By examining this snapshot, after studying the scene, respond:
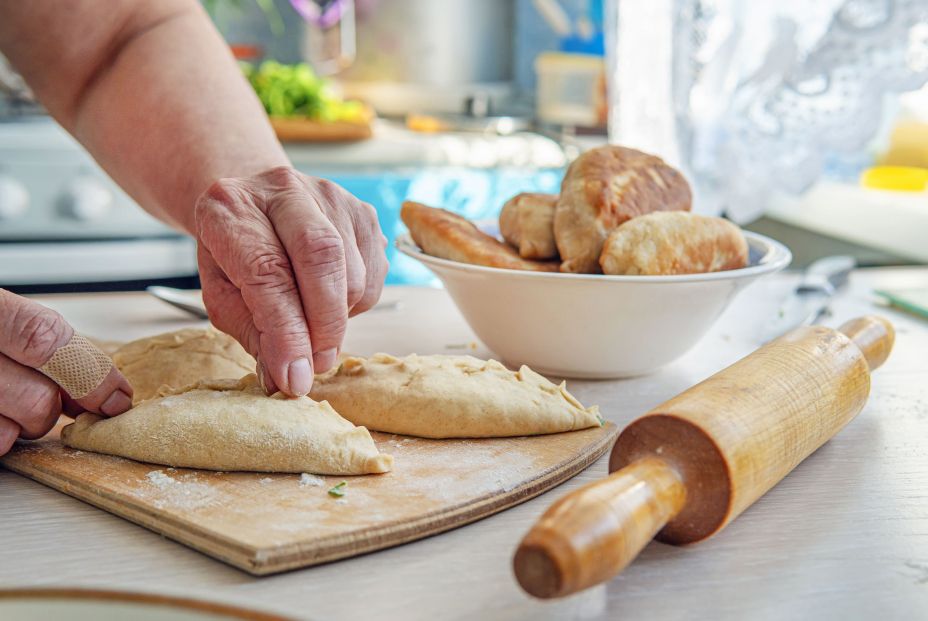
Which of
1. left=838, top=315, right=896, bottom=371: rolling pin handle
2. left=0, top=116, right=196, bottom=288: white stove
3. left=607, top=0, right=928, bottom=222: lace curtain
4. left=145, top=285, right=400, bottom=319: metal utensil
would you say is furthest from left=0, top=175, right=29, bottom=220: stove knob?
left=838, top=315, right=896, bottom=371: rolling pin handle

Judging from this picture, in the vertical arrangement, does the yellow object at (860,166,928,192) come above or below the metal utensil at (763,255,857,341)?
below

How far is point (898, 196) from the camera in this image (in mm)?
2191

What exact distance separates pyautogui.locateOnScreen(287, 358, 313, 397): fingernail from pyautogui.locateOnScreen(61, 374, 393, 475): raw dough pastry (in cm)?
1

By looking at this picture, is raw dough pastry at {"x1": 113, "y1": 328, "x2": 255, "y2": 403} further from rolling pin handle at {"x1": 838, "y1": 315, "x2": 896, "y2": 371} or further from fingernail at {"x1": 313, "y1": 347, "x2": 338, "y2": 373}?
rolling pin handle at {"x1": 838, "y1": 315, "x2": 896, "y2": 371}

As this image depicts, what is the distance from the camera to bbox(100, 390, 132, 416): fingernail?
0.75 metres

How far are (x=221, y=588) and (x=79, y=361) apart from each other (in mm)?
268

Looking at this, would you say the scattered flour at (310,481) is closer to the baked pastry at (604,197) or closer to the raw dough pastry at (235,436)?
the raw dough pastry at (235,436)

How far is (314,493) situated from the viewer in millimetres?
662

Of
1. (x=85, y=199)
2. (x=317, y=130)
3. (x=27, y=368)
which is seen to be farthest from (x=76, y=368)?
(x=317, y=130)

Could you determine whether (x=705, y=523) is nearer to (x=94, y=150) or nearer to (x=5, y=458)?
(x=5, y=458)

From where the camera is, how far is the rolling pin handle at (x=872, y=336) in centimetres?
89

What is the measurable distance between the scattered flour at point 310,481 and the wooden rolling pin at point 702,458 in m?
0.22

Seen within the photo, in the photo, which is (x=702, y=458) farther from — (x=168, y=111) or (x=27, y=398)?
(x=168, y=111)

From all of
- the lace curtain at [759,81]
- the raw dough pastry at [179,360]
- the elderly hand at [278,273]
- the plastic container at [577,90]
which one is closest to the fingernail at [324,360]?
the elderly hand at [278,273]
